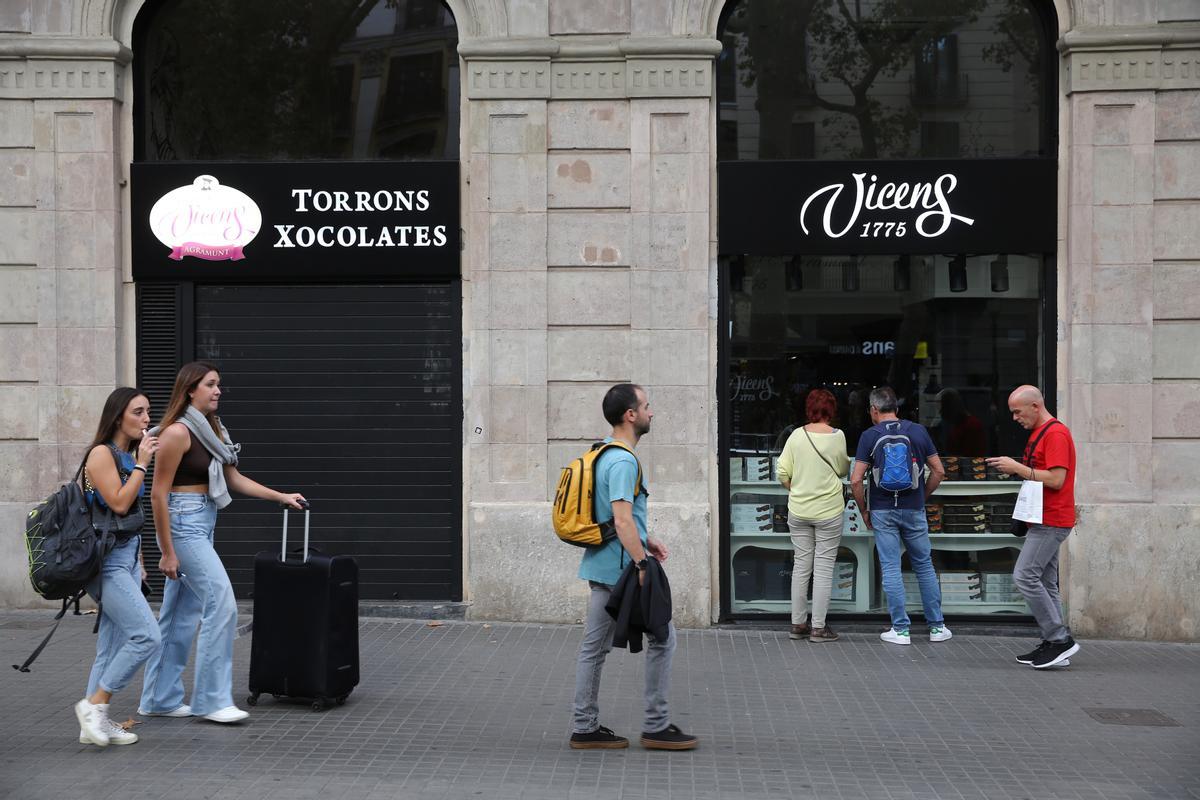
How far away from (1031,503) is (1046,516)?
0.14 meters

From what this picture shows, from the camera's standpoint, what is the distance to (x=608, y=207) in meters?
9.84

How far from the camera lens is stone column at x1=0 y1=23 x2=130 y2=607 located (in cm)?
998

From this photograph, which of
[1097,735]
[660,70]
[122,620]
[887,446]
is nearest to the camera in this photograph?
[122,620]

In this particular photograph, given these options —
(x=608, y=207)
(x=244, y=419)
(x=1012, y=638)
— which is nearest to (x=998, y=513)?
(x=1012, y=638)

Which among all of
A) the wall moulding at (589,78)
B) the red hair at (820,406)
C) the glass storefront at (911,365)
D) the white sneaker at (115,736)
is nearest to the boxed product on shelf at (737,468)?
the glass storefront at (911,365)

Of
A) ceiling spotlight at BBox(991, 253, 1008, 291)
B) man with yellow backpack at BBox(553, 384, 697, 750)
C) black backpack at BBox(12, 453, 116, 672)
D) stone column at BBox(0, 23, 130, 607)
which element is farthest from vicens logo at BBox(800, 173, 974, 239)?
black backpack at BBox(12, 453, 116, 672)

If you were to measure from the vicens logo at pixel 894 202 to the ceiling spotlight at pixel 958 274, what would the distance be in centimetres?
29

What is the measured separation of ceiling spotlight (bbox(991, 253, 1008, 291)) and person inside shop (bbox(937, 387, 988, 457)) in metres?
0.91

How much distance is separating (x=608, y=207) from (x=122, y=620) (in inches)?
199

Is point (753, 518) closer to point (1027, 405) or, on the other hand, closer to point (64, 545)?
point (1027, 405)

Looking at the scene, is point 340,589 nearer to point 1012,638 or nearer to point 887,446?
point 887,446

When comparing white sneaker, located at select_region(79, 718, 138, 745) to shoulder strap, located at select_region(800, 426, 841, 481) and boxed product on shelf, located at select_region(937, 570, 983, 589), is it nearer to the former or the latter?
shoulder strap, located at select_region(800, 426, 841, 481)

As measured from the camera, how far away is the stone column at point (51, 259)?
9.98m

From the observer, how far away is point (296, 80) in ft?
34.0
